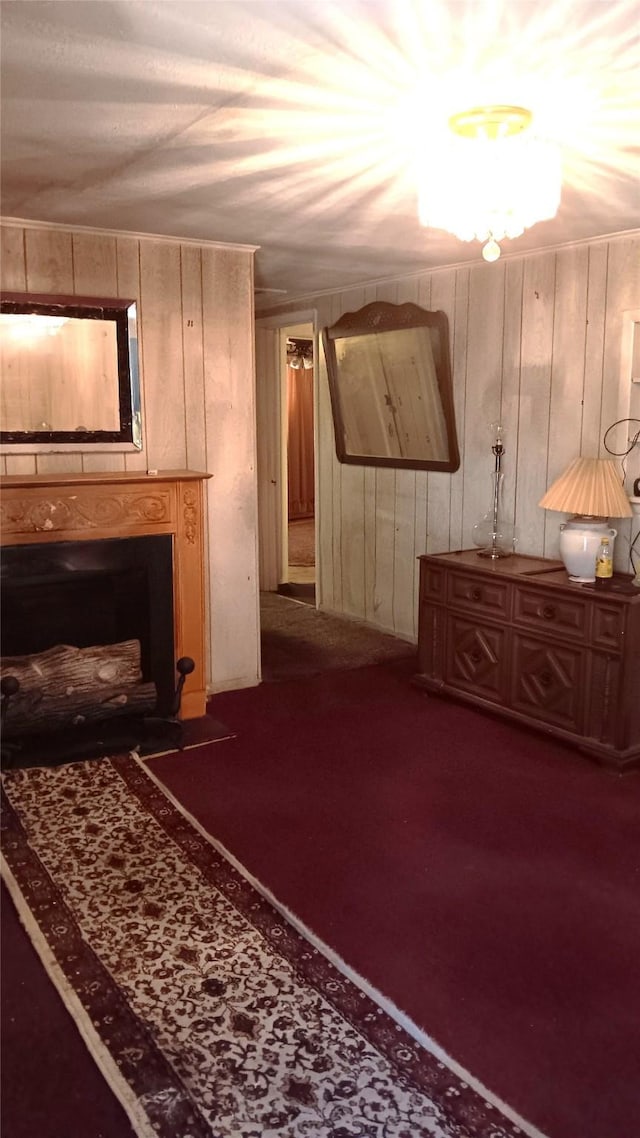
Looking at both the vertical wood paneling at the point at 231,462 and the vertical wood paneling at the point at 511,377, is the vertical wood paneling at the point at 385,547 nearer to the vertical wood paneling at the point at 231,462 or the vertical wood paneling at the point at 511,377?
the vertical wood paneling at the point at 511,377

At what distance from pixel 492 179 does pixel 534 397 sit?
2.26m

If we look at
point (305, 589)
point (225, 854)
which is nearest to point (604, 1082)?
point (225, 854)

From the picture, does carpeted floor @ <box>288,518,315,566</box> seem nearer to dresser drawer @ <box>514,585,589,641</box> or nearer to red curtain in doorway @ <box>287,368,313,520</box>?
red curtain in doorway @ <box>287,368,313,520</box>

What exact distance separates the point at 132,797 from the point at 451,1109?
5.98 feet

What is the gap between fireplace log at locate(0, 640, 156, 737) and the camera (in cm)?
380

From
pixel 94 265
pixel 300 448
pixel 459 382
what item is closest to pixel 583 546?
pixel 459 382

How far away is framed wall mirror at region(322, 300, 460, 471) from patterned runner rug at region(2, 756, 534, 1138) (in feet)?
9.42

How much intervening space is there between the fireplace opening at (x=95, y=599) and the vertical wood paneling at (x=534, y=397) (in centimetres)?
187

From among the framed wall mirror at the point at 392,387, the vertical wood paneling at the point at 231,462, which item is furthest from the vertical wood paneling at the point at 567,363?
the vertical wood paneling at the point at 231,462

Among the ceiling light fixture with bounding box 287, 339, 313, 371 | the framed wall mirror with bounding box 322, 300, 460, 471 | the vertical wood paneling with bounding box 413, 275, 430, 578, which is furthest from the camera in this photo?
the ceiling light fixture with bounding box 287, 339, 313, 371

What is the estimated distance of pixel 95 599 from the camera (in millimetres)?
4012

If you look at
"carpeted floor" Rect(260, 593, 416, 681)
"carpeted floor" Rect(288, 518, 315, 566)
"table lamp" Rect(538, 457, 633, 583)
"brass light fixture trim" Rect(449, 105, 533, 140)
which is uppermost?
"brass light fixture trim" Rect(449, 105, 533, 140)

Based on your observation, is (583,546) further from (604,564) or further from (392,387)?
(392,387)

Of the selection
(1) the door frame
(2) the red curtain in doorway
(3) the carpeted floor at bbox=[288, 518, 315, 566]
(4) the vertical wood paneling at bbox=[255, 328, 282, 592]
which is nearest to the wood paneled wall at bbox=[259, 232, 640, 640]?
(1) the door frame
